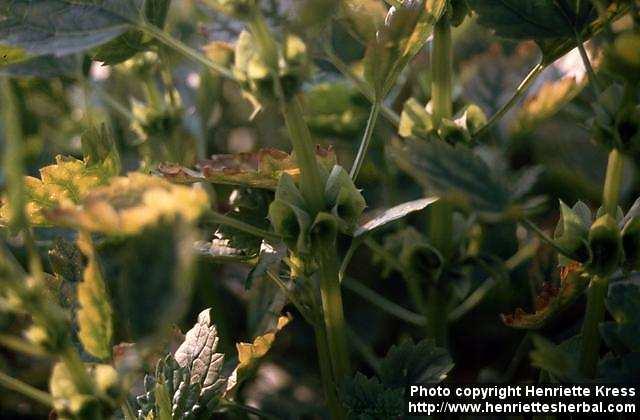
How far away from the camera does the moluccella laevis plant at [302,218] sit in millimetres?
558

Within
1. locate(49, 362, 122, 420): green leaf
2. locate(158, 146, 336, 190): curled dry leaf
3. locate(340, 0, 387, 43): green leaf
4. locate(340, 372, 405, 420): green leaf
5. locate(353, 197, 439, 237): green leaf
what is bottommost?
locate(49, 362, 122, 420): green leaf

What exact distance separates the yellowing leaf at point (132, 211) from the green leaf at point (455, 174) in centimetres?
15

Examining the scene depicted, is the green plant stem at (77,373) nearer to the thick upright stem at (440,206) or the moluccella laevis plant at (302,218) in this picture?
the moluccella laevis plant at (302,218)

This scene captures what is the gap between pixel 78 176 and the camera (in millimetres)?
752

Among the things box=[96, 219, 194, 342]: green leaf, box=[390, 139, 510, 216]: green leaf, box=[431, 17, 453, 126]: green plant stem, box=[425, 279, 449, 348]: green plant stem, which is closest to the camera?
box=[96, 219, 194, 342]: green leaf

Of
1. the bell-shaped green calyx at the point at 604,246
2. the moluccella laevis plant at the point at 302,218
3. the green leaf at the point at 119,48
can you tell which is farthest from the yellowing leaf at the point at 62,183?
the bell-shaped green calyx at the point at 604,246

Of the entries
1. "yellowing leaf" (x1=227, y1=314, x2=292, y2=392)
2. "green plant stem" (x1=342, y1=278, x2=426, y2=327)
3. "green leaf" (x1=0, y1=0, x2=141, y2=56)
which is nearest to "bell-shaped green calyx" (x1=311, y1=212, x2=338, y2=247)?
"yellowing leaf" (x1=227, y1=314, x2=292, y2=392)

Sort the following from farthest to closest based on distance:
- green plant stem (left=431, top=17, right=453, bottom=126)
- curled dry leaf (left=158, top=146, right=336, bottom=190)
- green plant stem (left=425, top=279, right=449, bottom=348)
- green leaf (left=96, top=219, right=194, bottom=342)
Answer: green plant stem (left=425, top=279, right=449, bottom=348)
green plant stem (left=431, top=17, right=453, bottom=126)
curled dry leaf (left=158, top=146, right=336, bottom=190)
green leaf (left=96, top=219, right=194, bottom=342)

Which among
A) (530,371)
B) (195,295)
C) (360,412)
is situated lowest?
(360,412)

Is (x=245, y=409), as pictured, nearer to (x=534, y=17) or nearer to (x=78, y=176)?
(x=78, y=176)

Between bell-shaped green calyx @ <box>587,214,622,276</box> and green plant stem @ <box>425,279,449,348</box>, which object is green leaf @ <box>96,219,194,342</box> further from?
green plant stem @ <box>425,279,449,348</box>

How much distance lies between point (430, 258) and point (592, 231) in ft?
0.76

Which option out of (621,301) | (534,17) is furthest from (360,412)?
(534,17)

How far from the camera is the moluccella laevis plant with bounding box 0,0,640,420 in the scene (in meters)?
0.56
